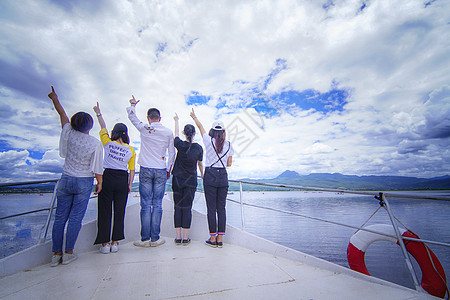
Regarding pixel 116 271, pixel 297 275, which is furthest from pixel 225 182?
pixel 116 271

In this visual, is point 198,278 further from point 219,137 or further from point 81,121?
point 81,121

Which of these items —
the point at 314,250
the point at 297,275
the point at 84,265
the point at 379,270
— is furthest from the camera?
the point at 314,250

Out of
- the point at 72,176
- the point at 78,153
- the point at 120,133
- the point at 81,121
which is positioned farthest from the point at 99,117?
the point at 72,176

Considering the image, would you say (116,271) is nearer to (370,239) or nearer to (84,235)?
(84,235)

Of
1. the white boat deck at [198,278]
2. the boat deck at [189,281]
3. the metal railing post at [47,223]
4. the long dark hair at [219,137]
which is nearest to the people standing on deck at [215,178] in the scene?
the long dark hair at [219,137]

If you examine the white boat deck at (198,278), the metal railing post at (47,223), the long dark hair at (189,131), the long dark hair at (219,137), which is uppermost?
the long dark hair at (189,131)

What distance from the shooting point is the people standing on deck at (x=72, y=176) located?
1889 mm

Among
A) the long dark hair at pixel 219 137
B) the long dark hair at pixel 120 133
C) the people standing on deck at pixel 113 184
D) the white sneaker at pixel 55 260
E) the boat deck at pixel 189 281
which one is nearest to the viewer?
the boat deck at pixel 189 281

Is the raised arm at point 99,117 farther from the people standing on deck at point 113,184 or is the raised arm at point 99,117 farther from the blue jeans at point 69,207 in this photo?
the blue jeans at point 69,207

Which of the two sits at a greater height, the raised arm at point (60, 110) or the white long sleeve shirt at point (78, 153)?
the raised arm at point (60, 110)

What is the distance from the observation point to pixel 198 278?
1.54m

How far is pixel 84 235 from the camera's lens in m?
2.35

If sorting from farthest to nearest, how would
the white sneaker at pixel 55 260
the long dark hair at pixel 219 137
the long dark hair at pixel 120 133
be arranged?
the long dark hair at pixel 219 137, the long dark hair at pixel 120 133, the white sneaker at pixel 55 260

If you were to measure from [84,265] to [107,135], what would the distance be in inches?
53.7
